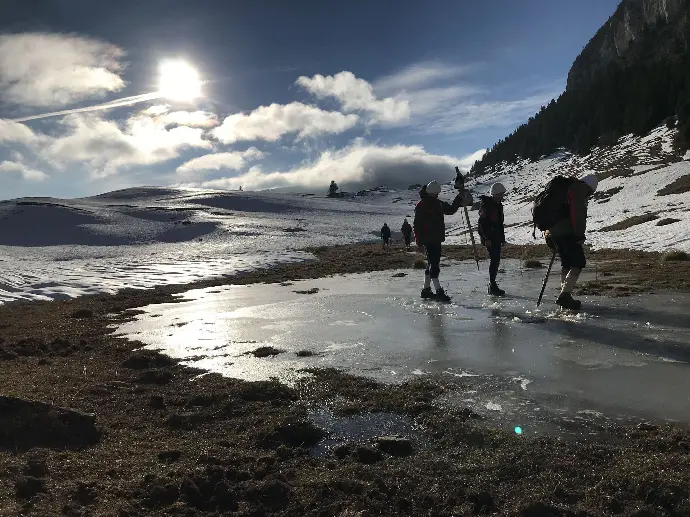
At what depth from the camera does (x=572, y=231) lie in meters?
7.07

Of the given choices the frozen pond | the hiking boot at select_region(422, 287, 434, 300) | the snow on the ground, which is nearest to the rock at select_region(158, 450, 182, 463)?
the frozen pond

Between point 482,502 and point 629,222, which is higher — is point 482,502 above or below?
below

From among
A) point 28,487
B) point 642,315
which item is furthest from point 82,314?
point 642,315

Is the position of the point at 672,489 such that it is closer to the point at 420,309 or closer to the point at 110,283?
the point at 420,309

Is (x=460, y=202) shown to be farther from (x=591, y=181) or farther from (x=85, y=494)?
(x=85, y=494)

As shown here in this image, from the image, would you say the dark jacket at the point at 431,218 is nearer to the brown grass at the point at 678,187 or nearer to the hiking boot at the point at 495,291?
the hiking boot at the point at 495,291

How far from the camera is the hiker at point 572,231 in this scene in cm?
694

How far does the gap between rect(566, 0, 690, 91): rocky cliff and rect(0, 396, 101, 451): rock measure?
117464 mm

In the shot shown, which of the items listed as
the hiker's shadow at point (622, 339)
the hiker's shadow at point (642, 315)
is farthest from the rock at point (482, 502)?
the hiker's shadow at point (642, 315)

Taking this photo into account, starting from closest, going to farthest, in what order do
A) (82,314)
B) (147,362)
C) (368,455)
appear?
(368,455) < (147,362) < (82,314)

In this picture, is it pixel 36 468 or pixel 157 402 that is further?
pixel 157 402

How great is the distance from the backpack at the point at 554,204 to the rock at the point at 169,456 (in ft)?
18.9

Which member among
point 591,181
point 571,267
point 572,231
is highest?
point 591,181

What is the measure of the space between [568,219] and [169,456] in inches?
247
